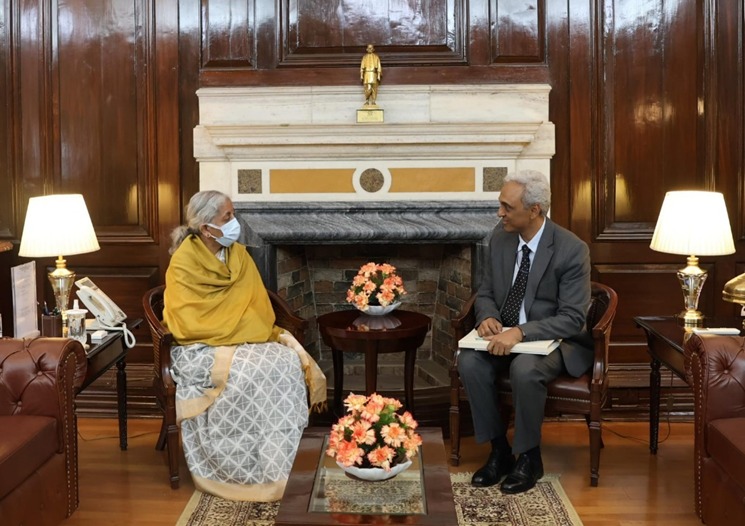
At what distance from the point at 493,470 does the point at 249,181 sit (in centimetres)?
209

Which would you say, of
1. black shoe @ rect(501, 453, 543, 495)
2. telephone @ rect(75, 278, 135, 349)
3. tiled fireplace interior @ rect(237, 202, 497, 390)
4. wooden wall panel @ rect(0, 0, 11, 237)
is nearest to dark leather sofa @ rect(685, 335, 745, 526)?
black shoe @ rect(501, 453, 543, 495)

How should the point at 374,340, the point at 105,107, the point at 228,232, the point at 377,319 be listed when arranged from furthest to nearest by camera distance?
the point at 105,107, the point at 377,319, the point at 374,340, the point at 228,232

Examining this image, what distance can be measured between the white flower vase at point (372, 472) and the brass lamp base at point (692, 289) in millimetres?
1852

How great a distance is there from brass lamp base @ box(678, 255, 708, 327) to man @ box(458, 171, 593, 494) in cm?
45

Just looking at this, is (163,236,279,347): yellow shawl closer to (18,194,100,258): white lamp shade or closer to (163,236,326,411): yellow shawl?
(163,236,326,411): yellow shawl

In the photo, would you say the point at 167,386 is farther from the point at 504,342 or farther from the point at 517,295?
the point at 517,295

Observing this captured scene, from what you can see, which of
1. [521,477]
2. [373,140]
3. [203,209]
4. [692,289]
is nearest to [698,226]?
[692,289]

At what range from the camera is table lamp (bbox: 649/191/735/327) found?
402 centimetres

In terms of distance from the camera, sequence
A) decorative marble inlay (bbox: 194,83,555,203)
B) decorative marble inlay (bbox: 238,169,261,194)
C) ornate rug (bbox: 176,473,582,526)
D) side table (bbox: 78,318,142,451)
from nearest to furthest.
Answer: ornate rug (bbox: 176,473,582,526)
side table (bbox: 78,318,142,451)
decorative marble inlay (bbox: 194,83,555,203)
decorative marble inlay (bbox: 238,169,261,194)

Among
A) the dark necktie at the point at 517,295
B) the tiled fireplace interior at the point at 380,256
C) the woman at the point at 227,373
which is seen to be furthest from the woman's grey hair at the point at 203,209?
the dark necktie at the point at 517,295

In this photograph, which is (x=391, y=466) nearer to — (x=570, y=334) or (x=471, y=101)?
(x=570, y=334)

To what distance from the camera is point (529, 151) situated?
493cm

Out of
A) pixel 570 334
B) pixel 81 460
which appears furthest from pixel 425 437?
pixel 81 460

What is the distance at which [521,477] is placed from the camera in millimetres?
3979
